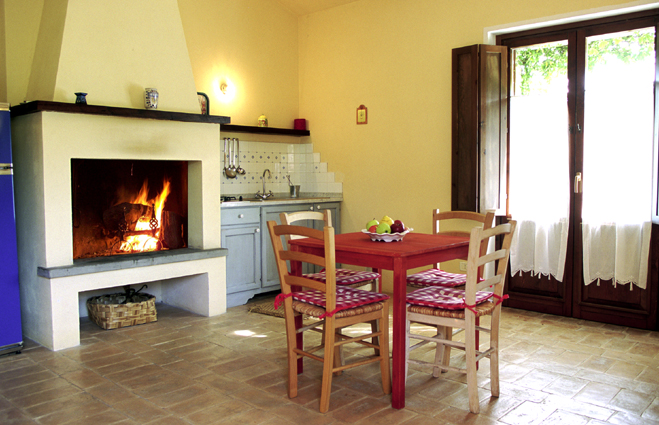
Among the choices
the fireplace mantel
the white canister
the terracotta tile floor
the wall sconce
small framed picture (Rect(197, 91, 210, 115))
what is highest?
the wall sconce

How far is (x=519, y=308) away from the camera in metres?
4.71

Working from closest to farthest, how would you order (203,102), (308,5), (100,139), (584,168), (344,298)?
(344,298), (100,139), (584,168), (203,102), (308,5)

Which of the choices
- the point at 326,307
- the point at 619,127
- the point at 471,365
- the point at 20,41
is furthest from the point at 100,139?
the point at 619,127

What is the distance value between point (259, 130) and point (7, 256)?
2742 mm

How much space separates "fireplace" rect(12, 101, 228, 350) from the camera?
3.65m

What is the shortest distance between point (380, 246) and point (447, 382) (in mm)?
899

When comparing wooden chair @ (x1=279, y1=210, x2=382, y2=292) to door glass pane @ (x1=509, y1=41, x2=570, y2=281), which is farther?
door glass pane @ (x1=509, y1=41, x2=570, y2=281)

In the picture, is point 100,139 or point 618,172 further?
point 618,172

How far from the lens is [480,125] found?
4559 mm

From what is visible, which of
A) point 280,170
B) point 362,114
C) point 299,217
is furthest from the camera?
point 280,170

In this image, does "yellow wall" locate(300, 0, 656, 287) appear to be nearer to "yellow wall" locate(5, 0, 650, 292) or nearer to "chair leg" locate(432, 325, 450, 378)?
"yellow wall" locate(5, 0, 650, 292)

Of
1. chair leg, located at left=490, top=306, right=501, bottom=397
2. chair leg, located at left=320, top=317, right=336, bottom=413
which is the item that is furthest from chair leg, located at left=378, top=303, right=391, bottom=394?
chair leg, located at left=490, top=306, right=501, bottom=397

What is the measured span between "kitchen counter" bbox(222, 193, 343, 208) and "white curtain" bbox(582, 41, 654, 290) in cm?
249

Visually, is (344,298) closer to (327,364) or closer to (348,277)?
(327,364)
